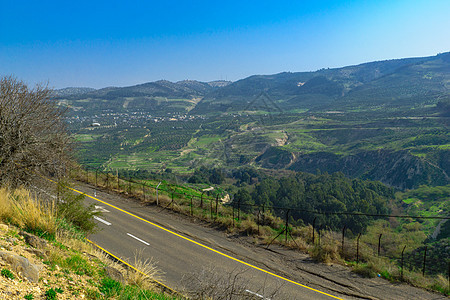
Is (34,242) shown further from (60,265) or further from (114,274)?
(114,274)

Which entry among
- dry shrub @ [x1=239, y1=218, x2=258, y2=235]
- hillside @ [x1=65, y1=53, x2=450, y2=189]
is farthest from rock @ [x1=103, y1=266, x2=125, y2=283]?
hillside @ [x1=65, y1=53, x2=450, y2=189]

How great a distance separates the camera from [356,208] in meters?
49.8

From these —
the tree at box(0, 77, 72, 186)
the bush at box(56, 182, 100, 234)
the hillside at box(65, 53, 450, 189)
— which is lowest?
the hillside at box(65, 53, 450, 189)

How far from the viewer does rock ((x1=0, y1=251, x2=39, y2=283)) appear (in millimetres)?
5645

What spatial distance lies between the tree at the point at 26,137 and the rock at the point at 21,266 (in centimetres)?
859

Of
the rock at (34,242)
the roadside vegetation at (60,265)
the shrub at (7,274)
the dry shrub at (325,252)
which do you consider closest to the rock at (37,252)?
the roadside vegetation at (60,265)

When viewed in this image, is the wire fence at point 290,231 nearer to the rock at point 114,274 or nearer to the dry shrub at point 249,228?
the dry shrub at point 249,228

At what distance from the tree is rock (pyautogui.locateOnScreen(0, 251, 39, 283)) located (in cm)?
859

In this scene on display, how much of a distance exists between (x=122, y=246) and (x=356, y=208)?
44.4 meters

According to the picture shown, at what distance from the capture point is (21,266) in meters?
5.72

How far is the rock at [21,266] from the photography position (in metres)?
5.64

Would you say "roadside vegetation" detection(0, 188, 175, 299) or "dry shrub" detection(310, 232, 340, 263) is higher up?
"roadside vegetation" detection(0, 188, 175, 299)

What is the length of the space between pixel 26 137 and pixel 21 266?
34.6 ft

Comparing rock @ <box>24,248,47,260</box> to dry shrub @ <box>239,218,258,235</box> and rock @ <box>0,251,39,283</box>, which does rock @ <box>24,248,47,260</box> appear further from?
dry shrub @ <box>239,218,258,235</box>
